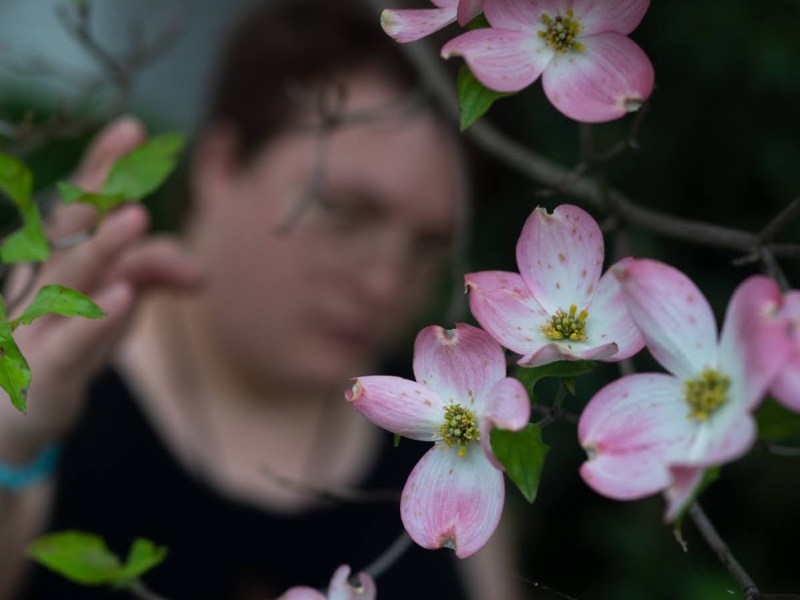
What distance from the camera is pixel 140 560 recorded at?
0.38 m

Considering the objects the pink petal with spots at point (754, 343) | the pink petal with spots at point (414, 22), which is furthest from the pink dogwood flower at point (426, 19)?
the pink petal with spots at point (754, 343)

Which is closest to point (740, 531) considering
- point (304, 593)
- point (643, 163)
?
point (643, 163)

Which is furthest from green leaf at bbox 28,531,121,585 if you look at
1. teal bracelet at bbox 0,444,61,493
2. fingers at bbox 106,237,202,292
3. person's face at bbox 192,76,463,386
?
person's face at bbox 192,76,463,386

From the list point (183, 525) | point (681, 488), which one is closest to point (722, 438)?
point (681, 488)

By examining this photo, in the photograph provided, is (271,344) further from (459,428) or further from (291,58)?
(459,428)

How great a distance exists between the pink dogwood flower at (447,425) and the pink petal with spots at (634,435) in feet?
0.11

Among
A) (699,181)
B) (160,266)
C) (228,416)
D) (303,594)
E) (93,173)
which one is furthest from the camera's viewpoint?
(228,416)

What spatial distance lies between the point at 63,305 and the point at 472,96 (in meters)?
0.14

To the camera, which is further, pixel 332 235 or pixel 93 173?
pixel 332 235

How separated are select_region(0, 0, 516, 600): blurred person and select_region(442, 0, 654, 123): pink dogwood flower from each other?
72 cm

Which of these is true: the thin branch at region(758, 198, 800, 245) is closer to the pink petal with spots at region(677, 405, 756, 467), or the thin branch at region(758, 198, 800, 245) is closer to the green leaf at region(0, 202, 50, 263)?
the pink petal with spots at region(677, 405, 756, 467)

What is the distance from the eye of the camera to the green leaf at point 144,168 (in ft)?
1.34

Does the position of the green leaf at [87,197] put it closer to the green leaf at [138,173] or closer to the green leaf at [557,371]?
the green leaf at [138,173]

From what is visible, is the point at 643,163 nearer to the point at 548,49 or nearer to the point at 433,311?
the point at 433,311
